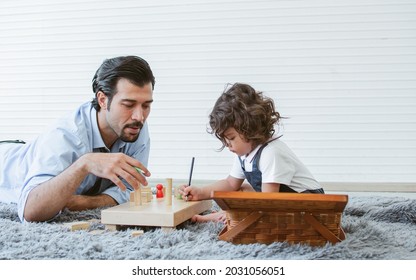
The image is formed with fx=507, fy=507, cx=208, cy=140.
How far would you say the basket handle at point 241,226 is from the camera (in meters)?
1.18

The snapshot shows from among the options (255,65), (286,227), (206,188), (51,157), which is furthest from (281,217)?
(255,65)

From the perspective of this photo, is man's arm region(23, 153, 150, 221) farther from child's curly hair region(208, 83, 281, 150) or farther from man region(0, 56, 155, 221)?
child's curly hair region(208, 83, 281, 150)

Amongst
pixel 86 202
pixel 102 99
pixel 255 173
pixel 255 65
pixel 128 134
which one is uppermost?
pixel 255 65

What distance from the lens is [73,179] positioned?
147 centimetres

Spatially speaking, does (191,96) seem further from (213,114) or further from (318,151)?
(213,114)

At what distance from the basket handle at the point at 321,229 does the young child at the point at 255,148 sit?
0.29m

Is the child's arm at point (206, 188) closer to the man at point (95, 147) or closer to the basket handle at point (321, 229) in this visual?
the man at point (95, 147)

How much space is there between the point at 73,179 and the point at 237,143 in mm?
497

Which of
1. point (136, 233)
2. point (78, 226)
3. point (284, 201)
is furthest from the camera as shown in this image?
point (78, 226)

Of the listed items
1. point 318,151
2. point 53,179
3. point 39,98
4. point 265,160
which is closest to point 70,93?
point 39,98

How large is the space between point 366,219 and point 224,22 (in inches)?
63.1

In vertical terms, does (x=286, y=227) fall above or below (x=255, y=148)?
below

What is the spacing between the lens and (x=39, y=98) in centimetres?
320

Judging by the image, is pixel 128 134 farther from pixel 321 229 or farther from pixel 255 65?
pixel 255 65
